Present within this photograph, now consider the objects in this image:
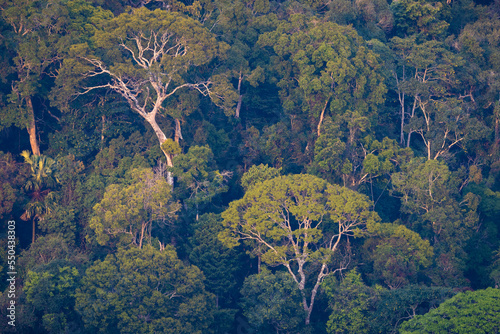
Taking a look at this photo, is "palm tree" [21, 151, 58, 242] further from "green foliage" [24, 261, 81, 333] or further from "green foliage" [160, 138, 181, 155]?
"green foliage" [160, 138, 181, 155]

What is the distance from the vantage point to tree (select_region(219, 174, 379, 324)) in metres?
33.7

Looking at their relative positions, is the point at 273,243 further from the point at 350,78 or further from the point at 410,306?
the point at 350,78

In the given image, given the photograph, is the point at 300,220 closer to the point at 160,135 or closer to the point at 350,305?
the point at 350,305

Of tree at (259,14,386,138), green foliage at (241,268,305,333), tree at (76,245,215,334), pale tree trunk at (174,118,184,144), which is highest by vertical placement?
tree at (259,14,386,138)

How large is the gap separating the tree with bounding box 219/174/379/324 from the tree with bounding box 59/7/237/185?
5322 mm

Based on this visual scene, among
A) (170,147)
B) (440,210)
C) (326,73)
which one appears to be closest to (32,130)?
(170,147)

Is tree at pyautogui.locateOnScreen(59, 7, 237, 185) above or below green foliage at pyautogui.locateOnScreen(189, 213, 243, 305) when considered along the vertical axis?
above

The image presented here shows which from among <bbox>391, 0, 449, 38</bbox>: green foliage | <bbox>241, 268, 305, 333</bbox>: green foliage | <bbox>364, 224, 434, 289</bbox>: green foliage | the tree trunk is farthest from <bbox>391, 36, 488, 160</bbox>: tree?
the tree trunk

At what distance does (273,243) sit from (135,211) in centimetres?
670

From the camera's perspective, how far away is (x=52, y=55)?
3634cm

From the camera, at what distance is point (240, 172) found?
39.3 meters

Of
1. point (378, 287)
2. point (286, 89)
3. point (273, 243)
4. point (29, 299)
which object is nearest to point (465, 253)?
point (378, 287)

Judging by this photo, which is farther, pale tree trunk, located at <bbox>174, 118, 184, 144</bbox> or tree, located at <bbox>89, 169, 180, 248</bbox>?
pale tree trunk, located at <bbox>174, 118, 184, 144</bbox>

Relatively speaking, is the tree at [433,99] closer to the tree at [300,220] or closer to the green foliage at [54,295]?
the tree at [300,220]
